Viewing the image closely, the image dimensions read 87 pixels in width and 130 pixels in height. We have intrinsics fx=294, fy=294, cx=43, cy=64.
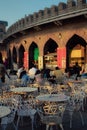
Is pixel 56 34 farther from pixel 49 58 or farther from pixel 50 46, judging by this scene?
pixel 50 46

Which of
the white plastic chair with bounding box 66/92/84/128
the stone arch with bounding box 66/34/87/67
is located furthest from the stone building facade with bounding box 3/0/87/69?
the white plastic chair with bounding box 66/92/84/128

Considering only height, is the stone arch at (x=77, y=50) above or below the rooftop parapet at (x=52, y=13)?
below

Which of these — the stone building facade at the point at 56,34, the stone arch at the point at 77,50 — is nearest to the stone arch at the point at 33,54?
the stone building facade at the point at 56,34

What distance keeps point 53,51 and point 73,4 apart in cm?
648

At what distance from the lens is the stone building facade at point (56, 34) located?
17.3m

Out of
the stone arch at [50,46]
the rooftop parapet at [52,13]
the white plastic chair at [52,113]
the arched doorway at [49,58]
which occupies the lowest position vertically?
the white plastic chair at [52,113]

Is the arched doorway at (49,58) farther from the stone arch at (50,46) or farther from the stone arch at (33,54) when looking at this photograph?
the stone arch at (33,54)

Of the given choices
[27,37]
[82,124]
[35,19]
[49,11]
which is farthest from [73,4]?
[82,124]

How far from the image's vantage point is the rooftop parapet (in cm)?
1648

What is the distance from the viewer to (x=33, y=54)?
24344mm

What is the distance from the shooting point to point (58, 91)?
9.90 metres

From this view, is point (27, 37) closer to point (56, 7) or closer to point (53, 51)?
point (53, 51)

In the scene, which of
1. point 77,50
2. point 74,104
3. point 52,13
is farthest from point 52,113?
point 77,50

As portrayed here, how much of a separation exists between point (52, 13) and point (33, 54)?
634cm
